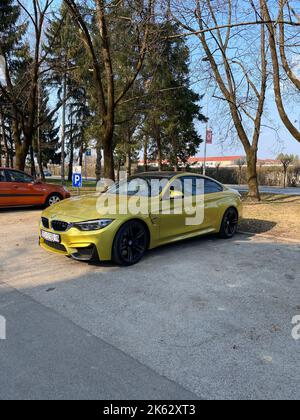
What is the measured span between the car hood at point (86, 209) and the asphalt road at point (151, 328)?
768mm

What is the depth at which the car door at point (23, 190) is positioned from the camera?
11133mm

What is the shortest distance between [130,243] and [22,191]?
23.3 feet

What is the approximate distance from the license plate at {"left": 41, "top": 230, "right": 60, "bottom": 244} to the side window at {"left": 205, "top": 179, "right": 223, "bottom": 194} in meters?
3.23

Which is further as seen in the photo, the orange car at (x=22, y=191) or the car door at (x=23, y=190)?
the car door at (x=23, y=190)

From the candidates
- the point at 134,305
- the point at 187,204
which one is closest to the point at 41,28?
the point at 187,204

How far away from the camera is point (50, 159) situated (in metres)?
50.2

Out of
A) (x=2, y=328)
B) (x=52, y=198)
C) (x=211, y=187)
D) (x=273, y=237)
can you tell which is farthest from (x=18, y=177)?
(x=2, y=328)

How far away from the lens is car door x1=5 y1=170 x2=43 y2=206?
36.5ft

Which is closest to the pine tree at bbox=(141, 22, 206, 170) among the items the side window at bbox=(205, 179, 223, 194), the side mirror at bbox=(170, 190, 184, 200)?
the side window at bbox=(205, 179, 223, 194)

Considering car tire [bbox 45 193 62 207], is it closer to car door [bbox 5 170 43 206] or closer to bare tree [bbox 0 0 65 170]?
car door [bbox 5 170 43 206]

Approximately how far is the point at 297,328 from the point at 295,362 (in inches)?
26.5

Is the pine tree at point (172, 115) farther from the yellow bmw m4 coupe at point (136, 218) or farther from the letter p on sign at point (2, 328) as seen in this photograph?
the letter p on sign at point (2, 328)

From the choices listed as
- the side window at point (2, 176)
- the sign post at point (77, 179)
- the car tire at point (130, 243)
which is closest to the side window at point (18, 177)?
the side window at point (2, 176)
